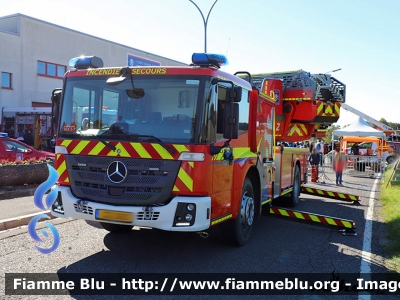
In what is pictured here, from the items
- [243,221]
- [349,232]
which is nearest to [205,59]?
[243,221]

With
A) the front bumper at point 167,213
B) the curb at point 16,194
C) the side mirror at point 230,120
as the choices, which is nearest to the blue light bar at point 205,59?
the side mirror at point 230,120

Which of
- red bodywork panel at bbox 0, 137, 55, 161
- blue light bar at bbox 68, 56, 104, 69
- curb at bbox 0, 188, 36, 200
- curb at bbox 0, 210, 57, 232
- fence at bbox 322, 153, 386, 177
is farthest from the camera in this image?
fence at bbox 322, 153, 386, 177

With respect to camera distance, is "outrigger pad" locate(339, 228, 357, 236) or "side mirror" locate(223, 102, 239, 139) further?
"outrigger pad" locate(339, 228, 357, 236)

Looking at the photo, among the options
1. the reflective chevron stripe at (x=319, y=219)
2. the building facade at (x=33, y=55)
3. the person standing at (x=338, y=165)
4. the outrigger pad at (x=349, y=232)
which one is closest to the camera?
the reflective chevron stripe at (x=319, y=219)

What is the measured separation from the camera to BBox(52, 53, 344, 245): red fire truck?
5.18 m

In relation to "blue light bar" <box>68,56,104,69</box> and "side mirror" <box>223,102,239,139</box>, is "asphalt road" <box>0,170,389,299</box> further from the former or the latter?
"blue light bar" <box>68,56,104,69</box>

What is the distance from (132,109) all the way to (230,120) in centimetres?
130

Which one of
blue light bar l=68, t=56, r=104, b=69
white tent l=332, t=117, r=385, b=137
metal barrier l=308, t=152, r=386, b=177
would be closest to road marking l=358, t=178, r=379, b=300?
blue light bar l=68, t=56, r=104, b=69

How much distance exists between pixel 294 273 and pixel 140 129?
271 cm

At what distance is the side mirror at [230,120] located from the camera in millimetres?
5484

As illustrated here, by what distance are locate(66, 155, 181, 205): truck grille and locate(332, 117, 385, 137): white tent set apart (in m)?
20.5

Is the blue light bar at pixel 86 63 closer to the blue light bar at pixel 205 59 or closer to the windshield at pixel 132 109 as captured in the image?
the windshield at pixel 132 109

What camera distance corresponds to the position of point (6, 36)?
2798cm

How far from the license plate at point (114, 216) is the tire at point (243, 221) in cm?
170
